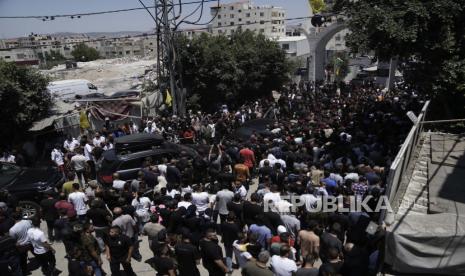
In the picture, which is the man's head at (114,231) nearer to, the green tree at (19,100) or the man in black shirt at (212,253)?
the man in black shirt at (212,253)

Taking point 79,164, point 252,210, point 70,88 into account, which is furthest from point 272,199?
point 70,88

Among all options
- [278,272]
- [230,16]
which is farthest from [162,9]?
[230,16]

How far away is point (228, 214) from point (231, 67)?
18.7 m

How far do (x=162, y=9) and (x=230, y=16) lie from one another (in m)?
133

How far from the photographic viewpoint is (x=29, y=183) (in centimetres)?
1112

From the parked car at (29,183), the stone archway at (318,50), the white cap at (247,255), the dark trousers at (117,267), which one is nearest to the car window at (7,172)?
the parked car at (29,183)

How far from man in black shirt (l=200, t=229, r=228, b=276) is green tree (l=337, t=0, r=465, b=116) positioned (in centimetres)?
831

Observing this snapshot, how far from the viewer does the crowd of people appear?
6527 millimetres

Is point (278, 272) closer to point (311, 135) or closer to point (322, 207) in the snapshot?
point (322, 207)

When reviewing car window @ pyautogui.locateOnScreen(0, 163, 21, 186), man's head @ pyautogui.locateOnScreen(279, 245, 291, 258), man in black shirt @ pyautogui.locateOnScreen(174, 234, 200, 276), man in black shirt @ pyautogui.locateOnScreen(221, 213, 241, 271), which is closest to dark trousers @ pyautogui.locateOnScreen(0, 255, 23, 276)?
man in black shirt @ pyautogui.locateOnScreen(174, 234, 200, 276)

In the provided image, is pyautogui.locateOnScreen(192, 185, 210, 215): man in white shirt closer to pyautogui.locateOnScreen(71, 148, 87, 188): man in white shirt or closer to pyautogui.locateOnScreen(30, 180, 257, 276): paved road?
pyautogui.locateOnScreen(30, 180, 257, 276): paved road

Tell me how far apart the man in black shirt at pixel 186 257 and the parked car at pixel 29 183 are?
5.50 m

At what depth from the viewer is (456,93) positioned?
42.7ft

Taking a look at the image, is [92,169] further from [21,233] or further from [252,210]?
[252,210]
